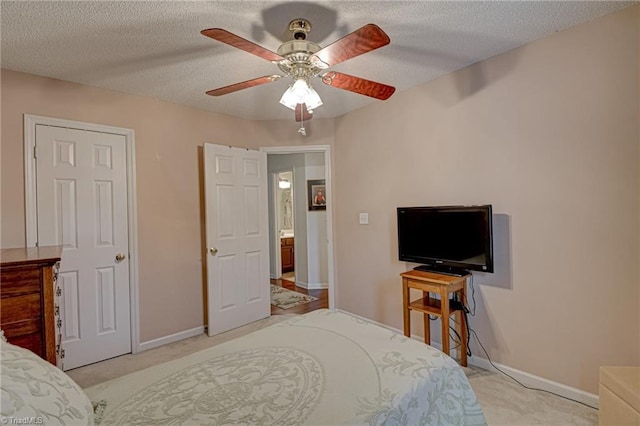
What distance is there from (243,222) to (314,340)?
7.62 feet

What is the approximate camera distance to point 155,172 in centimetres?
311

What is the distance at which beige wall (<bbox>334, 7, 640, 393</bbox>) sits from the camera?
6.15 feet

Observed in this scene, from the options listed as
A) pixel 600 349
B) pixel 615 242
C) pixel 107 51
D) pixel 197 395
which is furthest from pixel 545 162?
pixel 107 51

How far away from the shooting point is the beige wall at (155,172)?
2.41m

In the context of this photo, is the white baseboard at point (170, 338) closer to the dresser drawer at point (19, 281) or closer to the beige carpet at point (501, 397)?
the beige carpet at point (501, 397)

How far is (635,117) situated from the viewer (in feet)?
5.93

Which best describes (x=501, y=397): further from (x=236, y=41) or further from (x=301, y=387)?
(x=236, y=41)

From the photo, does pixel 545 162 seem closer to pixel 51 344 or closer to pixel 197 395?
pixel 197 395

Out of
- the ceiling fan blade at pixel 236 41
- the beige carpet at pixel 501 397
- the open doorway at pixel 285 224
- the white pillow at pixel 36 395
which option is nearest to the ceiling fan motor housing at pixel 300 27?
the ceiling fan blade at pixel 236 41

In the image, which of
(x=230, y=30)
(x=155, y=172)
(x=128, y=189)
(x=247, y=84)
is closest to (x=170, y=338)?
(x=128, y=189)

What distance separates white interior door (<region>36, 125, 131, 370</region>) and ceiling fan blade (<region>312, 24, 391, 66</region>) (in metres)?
2.23

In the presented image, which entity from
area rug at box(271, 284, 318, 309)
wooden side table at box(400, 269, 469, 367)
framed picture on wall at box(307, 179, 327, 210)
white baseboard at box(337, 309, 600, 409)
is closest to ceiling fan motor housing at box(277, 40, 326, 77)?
wooden side table at box(400, 269, 469, 367)

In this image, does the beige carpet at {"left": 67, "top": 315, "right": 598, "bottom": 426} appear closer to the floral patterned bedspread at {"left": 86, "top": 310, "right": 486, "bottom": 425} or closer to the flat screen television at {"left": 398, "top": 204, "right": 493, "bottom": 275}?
the flat screen television at {"left": 398, "top": 204, "right": 493, "bottom": 275}

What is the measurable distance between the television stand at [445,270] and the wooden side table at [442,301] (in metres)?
0.05
